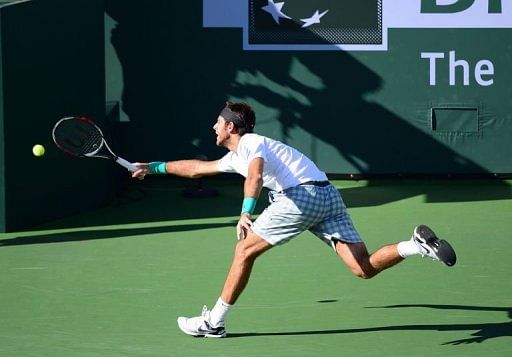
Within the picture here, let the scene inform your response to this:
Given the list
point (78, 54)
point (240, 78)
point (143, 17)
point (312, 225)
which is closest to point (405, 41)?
point (240, 78)

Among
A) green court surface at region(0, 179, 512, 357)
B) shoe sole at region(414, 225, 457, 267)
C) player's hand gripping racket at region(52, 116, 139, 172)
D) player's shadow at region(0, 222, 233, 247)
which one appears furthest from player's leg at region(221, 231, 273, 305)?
player's shadow at region(0, 222, 233, 247)

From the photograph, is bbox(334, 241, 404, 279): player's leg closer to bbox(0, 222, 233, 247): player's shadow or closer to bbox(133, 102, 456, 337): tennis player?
bbox(133, 102, 456, 337): tennis player

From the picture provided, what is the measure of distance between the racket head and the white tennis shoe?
1.82 metres

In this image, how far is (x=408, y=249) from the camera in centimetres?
752

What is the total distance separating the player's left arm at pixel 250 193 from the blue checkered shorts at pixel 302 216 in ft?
1.05

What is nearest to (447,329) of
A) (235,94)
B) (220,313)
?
(220,313)

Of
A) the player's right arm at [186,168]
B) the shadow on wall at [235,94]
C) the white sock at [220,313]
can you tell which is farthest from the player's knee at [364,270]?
the shadow on wall at [235,94]

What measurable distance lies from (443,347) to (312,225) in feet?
3.86

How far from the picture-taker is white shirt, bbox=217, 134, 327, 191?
7539mm

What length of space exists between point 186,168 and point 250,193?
2.60ft

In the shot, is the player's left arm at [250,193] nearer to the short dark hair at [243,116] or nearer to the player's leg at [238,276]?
the player's leg at [238,276]

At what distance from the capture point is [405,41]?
15195 millimetres

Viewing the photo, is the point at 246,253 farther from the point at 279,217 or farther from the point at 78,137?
the point at 78,137

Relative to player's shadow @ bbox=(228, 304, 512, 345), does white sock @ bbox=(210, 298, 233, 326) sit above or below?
above
